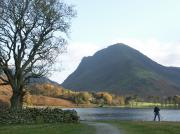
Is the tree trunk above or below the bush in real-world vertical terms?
above

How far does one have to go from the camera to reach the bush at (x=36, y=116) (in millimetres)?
60219

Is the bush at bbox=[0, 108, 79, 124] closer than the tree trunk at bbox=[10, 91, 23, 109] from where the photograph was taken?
Yes

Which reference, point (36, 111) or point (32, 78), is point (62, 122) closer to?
point (36, 111)

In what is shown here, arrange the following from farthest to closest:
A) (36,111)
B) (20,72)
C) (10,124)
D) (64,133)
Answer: (20,72), (36,111), (10,124), (64,133)

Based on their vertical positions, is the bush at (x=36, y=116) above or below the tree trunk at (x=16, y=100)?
below

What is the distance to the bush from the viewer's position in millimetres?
60219

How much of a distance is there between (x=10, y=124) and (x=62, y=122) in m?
7.66

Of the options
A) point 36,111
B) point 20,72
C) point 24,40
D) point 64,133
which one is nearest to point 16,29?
point 24,40

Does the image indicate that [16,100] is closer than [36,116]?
No

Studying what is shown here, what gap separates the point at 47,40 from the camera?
226 ft

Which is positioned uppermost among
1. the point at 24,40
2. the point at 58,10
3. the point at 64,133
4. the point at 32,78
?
the point at 58,10

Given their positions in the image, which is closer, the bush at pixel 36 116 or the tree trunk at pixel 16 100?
the bush at pixel 36 116

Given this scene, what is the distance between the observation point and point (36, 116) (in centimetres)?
6269

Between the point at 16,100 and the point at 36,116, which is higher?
the point at 16,100
